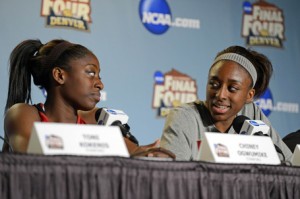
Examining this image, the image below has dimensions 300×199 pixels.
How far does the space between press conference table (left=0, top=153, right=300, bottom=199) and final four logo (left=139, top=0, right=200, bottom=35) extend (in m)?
2.05

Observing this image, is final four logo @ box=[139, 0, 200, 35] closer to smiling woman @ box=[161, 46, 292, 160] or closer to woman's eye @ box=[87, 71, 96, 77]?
smiling woman @ box=[161, 46, 292, 160]

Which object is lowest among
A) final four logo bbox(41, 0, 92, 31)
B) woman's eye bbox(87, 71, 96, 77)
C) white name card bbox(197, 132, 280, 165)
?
white name card bbox(197, 132, 280, 165)

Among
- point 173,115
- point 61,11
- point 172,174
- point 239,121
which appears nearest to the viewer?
point 172,174

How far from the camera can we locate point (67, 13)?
11.4 feet

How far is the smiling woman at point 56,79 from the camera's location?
7.66 feet

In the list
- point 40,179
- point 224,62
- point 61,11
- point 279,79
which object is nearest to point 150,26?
point 61,11

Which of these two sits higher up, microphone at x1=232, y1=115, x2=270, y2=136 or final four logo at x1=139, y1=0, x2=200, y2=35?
final four logo at x1=139, y1=0, x2=200, y2=35

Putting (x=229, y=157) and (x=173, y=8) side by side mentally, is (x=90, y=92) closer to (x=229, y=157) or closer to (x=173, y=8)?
(x=229, y=157)

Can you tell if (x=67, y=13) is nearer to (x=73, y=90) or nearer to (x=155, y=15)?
(x=155, y=15)

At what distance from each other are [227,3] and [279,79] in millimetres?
552

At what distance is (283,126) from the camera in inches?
160

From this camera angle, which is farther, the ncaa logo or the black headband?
the ncaa logo

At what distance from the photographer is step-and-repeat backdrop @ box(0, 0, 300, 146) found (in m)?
3.42

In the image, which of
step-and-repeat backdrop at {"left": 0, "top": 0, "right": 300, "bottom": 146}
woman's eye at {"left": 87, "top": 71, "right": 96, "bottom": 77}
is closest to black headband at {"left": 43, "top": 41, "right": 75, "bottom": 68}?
woman's eye at {"left": 87, "top": 71, "right": 96, "bottom": 77}
